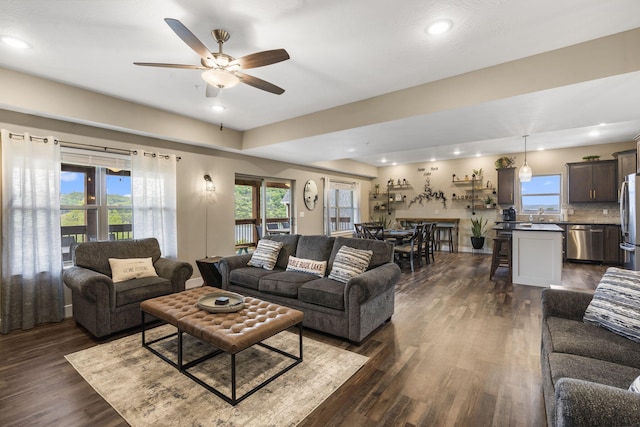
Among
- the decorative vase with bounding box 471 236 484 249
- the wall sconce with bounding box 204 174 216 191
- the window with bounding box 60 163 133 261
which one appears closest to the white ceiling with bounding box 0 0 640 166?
the window with bounding box 60 163 133 261

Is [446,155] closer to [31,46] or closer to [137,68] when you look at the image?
[137,68]

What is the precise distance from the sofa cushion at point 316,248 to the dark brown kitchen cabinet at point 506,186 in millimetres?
6132

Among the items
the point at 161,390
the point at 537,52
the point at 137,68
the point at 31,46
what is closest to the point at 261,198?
the point at 137,68

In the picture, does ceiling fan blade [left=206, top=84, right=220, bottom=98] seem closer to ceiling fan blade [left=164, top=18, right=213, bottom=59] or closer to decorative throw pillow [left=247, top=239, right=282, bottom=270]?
ceiling fan blade [left=164, top=18, right=213, bottom=59]

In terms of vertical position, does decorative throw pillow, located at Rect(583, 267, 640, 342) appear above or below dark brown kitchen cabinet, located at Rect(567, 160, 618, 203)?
below

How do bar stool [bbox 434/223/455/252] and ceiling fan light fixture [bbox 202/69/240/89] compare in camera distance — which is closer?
ceiling fan light fixture [bbox 202/69/240/89]

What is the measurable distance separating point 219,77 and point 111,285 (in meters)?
2.31

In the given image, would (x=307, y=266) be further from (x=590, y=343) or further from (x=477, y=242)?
(x=477, y=242)

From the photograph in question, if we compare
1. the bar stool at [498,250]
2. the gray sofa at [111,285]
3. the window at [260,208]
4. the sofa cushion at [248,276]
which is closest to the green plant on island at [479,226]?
the bar stool at [498,250]

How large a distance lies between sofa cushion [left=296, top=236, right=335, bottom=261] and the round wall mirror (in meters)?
3.34

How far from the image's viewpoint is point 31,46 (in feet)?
8.38

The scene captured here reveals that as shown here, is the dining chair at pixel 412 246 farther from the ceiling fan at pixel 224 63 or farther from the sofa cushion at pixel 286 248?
the ceiling fan at pixel 224 63

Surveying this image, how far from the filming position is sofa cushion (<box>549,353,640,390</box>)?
134cm

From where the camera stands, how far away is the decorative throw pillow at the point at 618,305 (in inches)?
67.2
